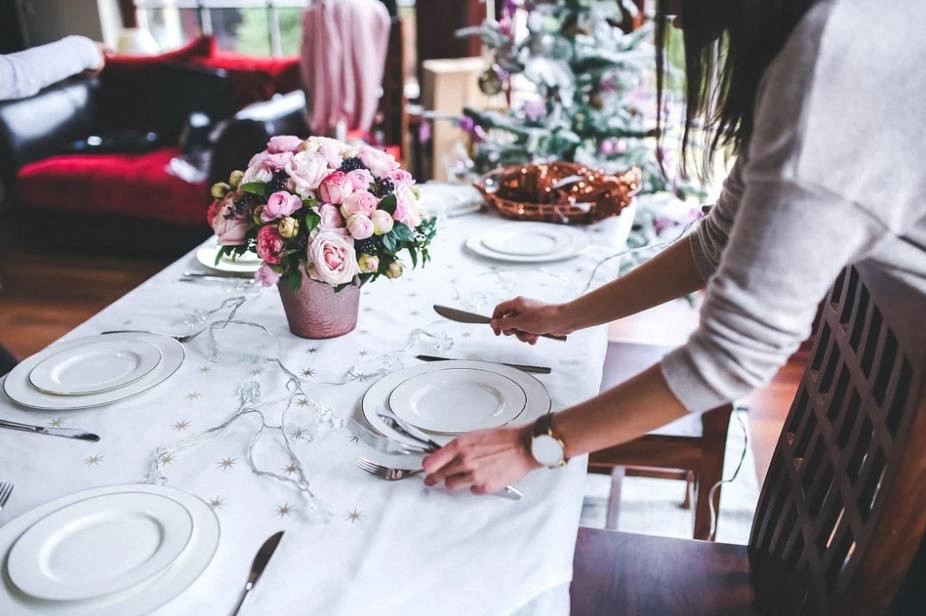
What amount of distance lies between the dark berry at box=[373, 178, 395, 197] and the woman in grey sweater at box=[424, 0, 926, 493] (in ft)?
1.38

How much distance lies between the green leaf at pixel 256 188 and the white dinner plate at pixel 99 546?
434 millimetres

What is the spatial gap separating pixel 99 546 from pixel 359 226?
0.49m

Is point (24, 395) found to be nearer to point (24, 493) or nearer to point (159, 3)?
point (24, 493)

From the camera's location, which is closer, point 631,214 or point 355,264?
point 355,264

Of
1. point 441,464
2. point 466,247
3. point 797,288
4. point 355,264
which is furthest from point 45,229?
point 797,288

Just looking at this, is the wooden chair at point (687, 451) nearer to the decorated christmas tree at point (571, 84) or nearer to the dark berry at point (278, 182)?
the dark berry at point (278, 182)

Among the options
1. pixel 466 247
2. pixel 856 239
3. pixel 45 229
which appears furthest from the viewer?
pixel 45 229

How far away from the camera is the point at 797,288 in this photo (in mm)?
594

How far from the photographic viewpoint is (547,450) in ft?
2.36

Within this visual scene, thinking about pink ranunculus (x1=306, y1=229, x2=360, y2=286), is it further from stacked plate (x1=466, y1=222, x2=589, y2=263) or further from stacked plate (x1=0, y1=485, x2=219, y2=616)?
stacked plate (x1=466, y1=222, x2=589, y2=263)

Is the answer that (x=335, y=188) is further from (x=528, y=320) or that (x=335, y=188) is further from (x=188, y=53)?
(x=188, y=53)

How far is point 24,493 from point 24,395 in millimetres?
203

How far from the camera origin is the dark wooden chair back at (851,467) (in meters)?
0.69

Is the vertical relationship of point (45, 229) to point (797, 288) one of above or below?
below
